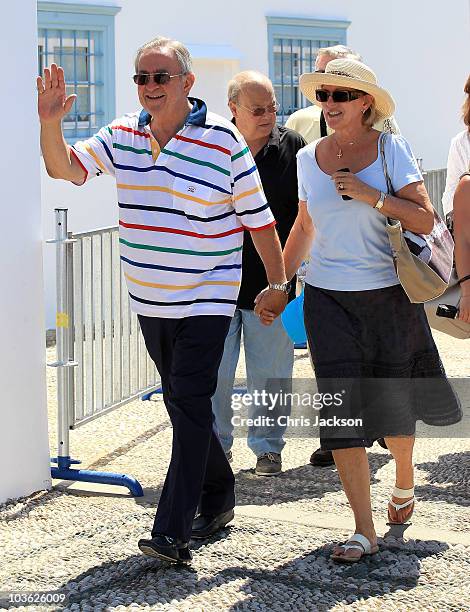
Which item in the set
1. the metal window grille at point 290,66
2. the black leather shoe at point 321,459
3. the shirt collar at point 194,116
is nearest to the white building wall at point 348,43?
the metal window grille at point 290,66

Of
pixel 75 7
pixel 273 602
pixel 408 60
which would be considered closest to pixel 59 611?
pixel 273 602

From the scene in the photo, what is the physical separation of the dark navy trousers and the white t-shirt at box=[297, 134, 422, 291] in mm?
489

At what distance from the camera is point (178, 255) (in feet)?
15.2

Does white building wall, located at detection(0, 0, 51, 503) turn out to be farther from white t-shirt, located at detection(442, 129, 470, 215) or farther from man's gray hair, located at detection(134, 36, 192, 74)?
white t-shirt, located at detection(442, 129, 470, 215)

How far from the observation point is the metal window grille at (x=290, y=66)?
14.3 m

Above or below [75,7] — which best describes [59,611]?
below

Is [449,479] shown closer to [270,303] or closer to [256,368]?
[256,368]

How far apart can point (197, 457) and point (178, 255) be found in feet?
2.51

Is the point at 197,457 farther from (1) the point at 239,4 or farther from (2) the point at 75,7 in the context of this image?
(1) the point at 239,4

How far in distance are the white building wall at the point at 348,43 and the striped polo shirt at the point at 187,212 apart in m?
6.71

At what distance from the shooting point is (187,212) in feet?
15.2

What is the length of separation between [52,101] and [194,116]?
562mm

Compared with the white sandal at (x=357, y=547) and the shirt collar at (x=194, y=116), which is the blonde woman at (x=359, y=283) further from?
the shirt collar at (x=194, y=116)

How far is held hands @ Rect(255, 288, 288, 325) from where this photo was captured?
16.1 feet
